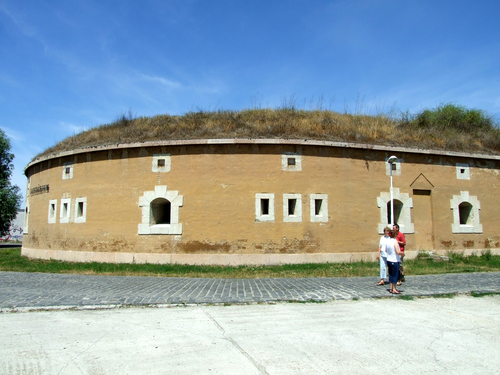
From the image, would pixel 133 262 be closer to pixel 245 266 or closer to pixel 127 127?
pixel 245 266

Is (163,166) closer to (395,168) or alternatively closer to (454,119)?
(395,168)

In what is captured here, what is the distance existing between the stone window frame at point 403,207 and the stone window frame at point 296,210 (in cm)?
326

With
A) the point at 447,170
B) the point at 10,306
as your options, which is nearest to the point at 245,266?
the point at 10,306

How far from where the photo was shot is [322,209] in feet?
43.6

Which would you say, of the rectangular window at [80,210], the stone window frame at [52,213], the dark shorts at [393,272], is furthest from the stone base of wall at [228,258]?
the dark shorts at [393,272]

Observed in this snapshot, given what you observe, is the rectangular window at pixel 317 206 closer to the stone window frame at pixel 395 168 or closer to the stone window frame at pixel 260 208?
the stone window frame at pixel 260 208

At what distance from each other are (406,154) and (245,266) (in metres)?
8.00

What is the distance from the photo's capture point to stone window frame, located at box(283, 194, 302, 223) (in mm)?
13039

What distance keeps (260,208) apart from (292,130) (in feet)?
11.1

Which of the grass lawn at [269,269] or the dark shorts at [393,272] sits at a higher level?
the dark shorts at [393,272]

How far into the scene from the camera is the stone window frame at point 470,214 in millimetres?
14664

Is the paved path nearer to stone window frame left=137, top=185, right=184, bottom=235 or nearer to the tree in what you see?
stone window frame left=137, top=185, right=184, bottom=235

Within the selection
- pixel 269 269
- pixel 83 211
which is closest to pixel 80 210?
pixel 83 211

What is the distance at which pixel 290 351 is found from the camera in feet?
13.5
